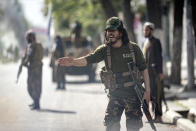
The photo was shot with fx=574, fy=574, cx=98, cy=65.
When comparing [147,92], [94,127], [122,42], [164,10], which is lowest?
[94,127]

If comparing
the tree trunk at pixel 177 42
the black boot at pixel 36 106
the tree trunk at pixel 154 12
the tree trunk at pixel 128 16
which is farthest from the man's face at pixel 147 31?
the tree trunk at pixel 128 16

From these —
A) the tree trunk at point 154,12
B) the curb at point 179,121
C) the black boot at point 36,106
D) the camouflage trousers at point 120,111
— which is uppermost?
the tree trunk at point 154,12

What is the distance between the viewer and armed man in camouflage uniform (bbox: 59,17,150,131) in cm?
695

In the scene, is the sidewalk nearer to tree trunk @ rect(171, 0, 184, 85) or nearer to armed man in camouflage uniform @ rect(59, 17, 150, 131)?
tree trunk @ rect(171, 0, 184, 85)

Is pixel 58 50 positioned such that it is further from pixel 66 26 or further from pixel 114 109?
pixel 66 26

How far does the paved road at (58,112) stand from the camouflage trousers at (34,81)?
424mm

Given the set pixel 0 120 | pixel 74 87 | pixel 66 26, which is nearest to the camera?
pixel 0 120

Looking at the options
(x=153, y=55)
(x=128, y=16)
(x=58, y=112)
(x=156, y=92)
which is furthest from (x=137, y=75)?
(x=128, y=16)

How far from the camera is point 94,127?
1062cm

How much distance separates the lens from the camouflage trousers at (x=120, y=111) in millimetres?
6953

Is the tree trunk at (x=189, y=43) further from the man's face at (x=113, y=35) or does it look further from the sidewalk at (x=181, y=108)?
the man's face at (x=113, y=35)

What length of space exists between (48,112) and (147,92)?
642 cm

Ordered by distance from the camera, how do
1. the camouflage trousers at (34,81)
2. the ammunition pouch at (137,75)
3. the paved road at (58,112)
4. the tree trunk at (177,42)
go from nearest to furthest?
the ammunition pouch at (137,75), the paved road at (58,112), the camouflage trousers at (34,81), the tree trunk at (177,42)

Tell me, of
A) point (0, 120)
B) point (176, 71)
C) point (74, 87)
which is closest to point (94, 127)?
point (0, 120)
